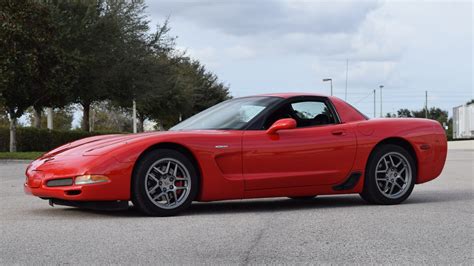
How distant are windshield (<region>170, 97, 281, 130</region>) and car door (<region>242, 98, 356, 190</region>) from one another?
0.60 ft

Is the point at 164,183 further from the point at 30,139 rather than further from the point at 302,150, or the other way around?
the point at 30,139

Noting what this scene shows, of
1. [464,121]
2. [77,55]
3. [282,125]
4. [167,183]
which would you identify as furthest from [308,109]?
[464,121]

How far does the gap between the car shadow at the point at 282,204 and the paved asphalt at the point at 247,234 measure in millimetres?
14

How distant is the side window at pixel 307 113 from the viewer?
25.0 ft

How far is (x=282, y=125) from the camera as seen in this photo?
23.5ft

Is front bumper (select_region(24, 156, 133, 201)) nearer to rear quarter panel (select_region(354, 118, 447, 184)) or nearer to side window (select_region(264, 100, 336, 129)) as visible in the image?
side window (select_region(264, 100, 336, 129))

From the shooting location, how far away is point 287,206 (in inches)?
313

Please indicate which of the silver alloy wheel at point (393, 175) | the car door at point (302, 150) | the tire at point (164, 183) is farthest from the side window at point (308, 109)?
the tire at point (164, 183)

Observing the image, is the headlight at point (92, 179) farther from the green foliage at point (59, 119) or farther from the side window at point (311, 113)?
the green foliage at point (59, 119)

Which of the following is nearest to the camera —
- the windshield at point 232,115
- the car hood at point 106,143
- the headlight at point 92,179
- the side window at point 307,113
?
the headlight at point 92,179

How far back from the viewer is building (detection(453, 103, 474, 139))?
50.9 m

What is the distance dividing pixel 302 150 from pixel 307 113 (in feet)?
1.96

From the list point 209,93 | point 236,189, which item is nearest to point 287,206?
point 236,189

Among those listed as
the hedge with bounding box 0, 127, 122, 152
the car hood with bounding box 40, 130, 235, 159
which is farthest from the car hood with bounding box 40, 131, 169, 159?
the hedge with bounding box 0, 127, 122, 152
